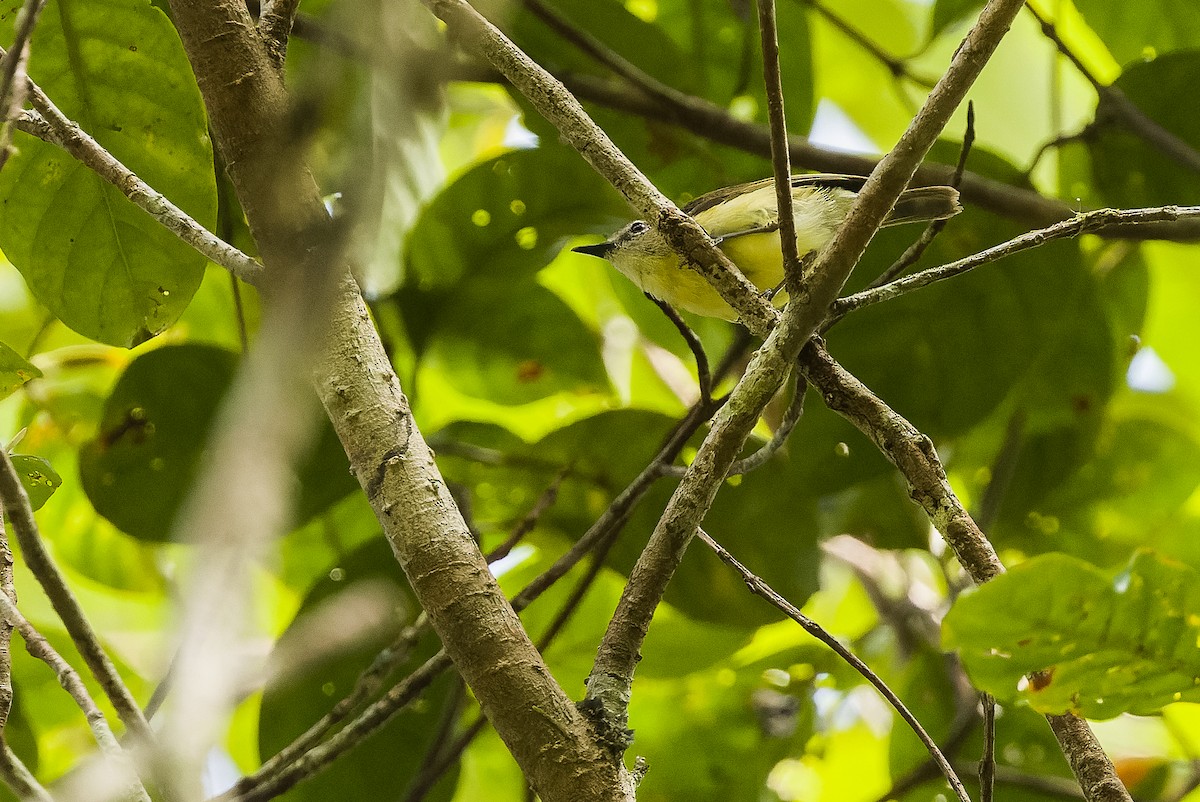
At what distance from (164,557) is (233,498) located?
71.7 inches

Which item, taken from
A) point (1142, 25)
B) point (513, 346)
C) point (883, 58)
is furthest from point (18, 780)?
point (1142, 25)

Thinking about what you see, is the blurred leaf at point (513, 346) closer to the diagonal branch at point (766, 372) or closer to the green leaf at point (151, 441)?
the green leaf at point (151, 441)

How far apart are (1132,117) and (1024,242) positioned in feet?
→ 3.62

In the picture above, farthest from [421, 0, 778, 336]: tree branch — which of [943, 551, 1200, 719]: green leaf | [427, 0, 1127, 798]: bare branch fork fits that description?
[943, 551, 1200, 719]: green leaf

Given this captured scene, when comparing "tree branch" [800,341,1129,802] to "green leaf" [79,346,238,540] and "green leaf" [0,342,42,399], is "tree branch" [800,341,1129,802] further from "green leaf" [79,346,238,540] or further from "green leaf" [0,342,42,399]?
"green leaf" [79,346,238,540]

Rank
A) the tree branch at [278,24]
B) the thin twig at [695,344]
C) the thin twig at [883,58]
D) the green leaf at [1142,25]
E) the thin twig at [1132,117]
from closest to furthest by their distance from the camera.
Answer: the tree branch at [278,24] → the thin twig at [695,344] → the thin twig at [1132,117] → the green leaf at [1142,25] → the thin twig at [883,58]

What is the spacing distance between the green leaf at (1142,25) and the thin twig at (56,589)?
1.92m

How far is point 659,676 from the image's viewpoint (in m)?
1.84

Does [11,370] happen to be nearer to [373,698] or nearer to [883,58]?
[373,698]

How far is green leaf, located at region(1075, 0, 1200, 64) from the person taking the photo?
78.4 inches

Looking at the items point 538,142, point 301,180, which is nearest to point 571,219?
point 538,142

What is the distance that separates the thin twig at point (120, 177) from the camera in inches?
40.5

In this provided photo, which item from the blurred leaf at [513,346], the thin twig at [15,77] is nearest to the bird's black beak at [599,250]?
the blurred leaf at [513,346]

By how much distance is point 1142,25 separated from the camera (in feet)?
6.66
